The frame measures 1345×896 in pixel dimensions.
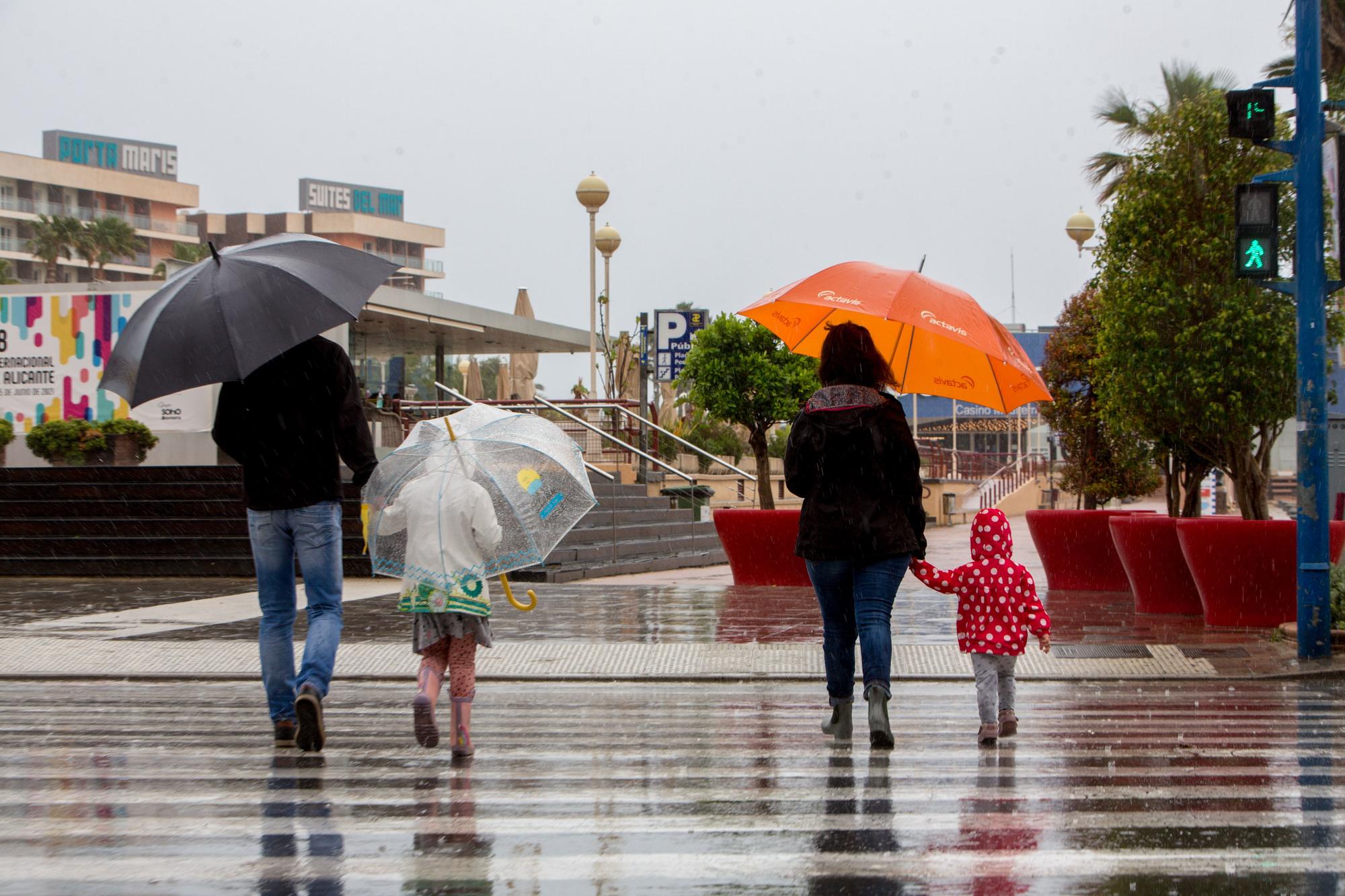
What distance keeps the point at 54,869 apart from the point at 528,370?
34.8 metres

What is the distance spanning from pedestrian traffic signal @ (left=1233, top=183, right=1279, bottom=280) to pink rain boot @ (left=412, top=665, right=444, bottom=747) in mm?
6176

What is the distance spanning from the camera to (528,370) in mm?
39062

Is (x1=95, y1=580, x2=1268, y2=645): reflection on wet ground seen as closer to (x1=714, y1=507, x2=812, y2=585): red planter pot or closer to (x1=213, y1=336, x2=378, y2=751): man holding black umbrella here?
(x1=714, y1=507, x2=812, y2=585): red planter pot

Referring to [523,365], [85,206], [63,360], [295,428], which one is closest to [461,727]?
[295,428]

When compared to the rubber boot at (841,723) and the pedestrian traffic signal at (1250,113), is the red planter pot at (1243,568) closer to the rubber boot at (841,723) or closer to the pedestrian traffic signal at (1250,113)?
the pedestrian traffic signal at (1250,113)

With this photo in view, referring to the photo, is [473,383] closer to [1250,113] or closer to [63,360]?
[63,360]

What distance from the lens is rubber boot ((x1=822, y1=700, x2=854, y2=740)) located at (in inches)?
258

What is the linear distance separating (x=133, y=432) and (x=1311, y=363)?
15795 mm

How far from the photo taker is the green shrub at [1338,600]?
996 centimetres

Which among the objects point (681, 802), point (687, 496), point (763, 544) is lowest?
point (681, 802)

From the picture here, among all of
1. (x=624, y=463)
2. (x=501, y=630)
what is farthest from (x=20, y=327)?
(x=501, y=630)

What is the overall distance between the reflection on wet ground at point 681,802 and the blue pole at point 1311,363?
1.89 meters

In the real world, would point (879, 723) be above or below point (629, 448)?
below

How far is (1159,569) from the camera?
490 inches
